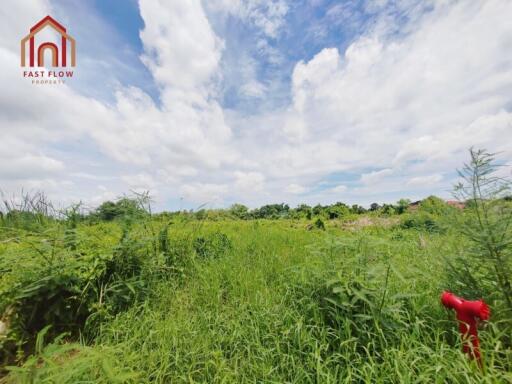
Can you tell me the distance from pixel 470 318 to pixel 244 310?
166 centimetres

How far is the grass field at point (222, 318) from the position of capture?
1.39 metres

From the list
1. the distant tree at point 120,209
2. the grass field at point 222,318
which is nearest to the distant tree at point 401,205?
A: the grass field at point 222,318

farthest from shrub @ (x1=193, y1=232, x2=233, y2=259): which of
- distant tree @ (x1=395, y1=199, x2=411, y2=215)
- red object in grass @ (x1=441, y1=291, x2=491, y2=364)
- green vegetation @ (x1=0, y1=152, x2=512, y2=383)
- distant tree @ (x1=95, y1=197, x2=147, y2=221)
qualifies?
distant tree @ (x1=395, y1=199, x2=411, y2=215)

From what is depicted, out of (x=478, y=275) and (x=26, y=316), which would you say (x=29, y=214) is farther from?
(x=478, y=275)

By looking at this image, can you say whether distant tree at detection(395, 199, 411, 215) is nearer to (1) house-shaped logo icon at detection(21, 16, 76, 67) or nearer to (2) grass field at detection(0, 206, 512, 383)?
A: (2) grass field at detection(0, 206, 512, 383)

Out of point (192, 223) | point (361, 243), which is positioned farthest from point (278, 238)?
point (361, 243)

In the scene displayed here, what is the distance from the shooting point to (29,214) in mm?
2721

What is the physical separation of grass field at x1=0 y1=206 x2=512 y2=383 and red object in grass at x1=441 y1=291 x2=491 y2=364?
0.23 feet

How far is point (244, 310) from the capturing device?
6.86 feet

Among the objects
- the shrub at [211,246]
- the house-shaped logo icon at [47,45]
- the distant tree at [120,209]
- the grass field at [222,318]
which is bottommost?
→ the grass field at [222,318]

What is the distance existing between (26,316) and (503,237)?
12.0ft

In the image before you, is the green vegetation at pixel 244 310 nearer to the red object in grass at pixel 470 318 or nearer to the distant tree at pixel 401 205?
the red object in grass at pixel 470 318

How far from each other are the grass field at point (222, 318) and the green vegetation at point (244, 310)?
0.01m

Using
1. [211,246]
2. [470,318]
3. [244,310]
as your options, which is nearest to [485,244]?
[470,318]
